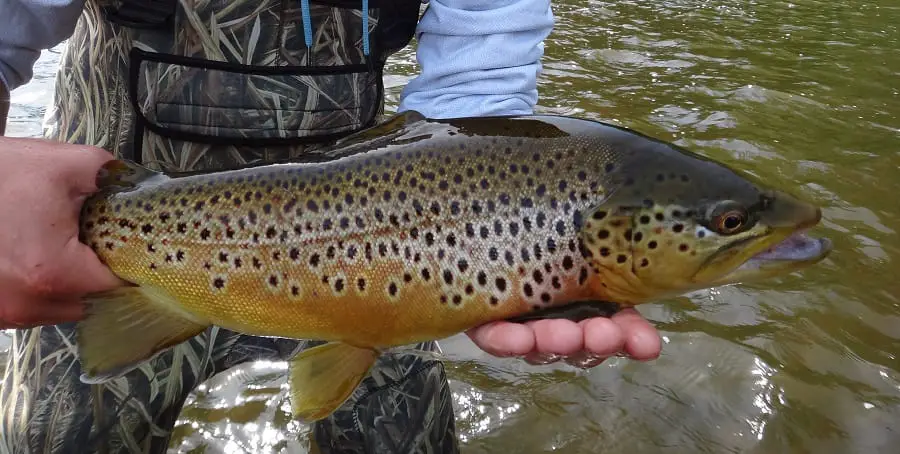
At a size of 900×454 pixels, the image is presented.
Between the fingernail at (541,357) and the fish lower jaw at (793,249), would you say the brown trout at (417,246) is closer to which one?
the fish lower jaw at (793,249)

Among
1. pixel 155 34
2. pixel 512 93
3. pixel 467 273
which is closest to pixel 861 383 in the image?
pixel 512 93

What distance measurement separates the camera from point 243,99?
1.94 m

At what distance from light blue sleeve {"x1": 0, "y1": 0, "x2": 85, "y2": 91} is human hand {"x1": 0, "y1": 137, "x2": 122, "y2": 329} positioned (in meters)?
0.40

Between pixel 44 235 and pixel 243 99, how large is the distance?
2.20 feet

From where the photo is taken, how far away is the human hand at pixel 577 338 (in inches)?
60.9

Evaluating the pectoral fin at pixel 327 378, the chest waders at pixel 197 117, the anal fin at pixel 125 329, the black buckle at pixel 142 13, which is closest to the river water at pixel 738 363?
the chest waders at pixel 197 117

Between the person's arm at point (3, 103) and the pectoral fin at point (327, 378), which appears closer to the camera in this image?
the pectoral fin at point (327, 378)

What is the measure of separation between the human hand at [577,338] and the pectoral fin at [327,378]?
0.32 m

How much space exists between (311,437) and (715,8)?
351 inches

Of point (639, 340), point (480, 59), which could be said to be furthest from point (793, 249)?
point (480, 59)

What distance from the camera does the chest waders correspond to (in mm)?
1828

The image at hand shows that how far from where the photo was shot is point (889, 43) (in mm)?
8258

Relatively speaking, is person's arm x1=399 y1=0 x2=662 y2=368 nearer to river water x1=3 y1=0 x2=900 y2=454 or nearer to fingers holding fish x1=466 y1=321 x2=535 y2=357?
fingers holding fish x1=466 y1=321 x2=535 y2=357

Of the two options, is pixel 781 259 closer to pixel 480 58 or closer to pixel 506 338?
pixel 506 338
